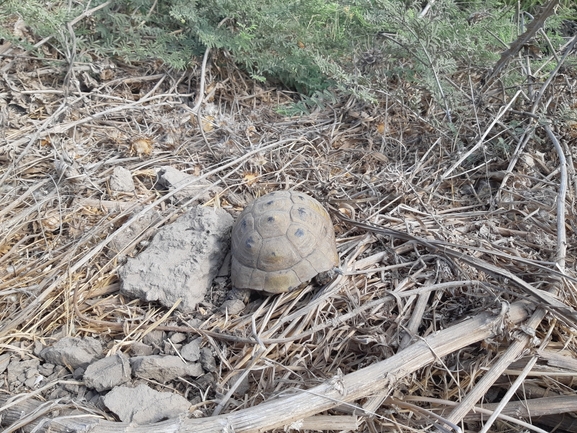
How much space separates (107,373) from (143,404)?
27 cm

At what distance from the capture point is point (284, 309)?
2.67 m

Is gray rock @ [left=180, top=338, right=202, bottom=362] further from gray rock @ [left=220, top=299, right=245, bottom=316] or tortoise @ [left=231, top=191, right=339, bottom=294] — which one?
tortoise @ [left=231, top=191, right=339, bottom=294]

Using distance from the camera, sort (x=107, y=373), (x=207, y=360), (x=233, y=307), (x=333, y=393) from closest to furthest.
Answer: (x=333, y=393), (x=107, y=373), (x=207, y=360), (x=233, y=307)

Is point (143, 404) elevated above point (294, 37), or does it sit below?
below

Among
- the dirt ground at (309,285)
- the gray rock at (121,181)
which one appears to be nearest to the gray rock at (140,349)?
the dirt ground at (309,285)

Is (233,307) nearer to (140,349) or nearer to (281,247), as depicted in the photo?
(281,247)

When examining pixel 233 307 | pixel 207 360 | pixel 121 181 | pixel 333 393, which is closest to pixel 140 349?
pixel 207 360

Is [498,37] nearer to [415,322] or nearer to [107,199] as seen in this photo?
[415,322]

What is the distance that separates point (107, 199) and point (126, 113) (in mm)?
967

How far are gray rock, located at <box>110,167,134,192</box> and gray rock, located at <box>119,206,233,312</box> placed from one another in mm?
537

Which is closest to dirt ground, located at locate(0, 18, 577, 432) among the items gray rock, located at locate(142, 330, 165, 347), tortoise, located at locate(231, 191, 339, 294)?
gray rock, located at locate(142, 330, 165, 347)

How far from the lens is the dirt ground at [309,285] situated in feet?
7.16

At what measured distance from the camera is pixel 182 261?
9.19 feet

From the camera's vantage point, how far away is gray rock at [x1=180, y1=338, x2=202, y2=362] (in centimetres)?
241
